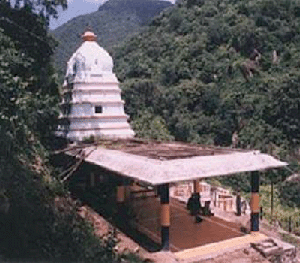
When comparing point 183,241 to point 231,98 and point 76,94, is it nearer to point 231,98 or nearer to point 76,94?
point 76,94

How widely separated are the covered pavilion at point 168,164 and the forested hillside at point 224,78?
64.1ft

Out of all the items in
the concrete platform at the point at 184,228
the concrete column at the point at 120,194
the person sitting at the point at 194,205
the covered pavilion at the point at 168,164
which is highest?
the covered pavilion at the point at 168,164

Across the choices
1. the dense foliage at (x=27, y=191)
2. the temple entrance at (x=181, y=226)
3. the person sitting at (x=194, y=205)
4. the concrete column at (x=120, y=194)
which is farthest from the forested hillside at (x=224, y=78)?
the dense foliage at (x=27, y=191)

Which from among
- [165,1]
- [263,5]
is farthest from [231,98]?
[165,1]

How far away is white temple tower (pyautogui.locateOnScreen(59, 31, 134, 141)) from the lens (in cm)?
2555

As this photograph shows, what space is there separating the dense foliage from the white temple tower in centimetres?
496

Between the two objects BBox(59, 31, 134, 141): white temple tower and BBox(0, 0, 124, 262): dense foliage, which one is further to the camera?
BBox(59, 31, 134, 141): white temple tower

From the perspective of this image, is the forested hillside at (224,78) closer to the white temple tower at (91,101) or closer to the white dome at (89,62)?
the white temple tower at (91,101)

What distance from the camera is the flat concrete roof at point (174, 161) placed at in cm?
1582

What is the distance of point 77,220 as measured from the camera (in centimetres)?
1831

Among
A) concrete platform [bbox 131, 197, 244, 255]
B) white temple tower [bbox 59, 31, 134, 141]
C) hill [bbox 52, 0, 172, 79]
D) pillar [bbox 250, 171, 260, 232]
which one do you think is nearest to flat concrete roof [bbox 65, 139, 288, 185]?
pillar [bbox 250, 171, 260, 232]

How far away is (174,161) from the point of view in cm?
1634

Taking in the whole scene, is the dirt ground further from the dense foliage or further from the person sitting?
the person sitting

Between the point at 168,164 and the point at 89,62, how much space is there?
12.3 m
